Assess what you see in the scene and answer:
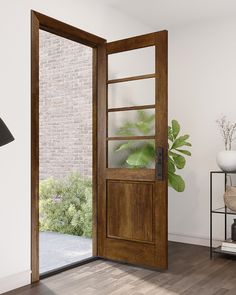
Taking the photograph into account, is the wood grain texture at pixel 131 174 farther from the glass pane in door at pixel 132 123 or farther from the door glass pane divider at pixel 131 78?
the door glass pane divider at pixel 131 78

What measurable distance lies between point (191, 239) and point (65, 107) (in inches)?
122

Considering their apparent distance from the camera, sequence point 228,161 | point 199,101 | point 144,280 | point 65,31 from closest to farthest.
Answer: point 144,280 → point 65,31 → point 228,161 → point 199,101

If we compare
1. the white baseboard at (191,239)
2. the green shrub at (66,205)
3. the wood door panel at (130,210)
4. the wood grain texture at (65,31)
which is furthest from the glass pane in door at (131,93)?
the green shrub at (66,205)

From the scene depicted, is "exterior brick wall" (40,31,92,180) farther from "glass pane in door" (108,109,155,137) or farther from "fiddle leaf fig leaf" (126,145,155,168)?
"fiddle leaf fig leaf" (126,145,155,168)

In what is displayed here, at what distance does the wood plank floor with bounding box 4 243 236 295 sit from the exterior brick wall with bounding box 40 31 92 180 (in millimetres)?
2679

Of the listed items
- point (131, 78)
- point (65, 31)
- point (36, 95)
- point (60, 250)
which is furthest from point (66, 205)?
point (65, 31)

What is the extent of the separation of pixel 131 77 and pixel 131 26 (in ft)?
3.40

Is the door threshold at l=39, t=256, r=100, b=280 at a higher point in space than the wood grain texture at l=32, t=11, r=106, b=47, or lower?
lower

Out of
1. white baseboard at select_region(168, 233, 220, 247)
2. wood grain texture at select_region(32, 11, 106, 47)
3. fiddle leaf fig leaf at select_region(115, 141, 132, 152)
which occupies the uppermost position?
A: wood grain texture at select_region(32, 11, 106, 47)

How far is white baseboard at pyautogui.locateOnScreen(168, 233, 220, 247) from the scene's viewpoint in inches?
181

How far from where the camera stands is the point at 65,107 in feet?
21.2
